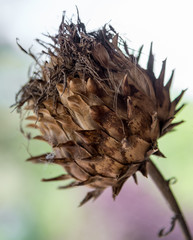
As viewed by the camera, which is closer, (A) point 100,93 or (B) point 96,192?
(A) point 100,93

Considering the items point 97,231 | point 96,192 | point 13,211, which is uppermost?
point 96,192

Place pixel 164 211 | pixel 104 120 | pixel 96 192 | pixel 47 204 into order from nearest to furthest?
1. pixel 104 120
2. pixel 96 192
3. pixel 164 211
4. pixel 47 204

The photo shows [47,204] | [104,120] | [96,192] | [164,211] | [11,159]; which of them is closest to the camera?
[104,120]

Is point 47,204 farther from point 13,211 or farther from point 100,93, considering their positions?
point 100,93

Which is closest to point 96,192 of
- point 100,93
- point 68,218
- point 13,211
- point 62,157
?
point 62,157

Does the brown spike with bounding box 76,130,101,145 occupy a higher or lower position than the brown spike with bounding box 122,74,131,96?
lower

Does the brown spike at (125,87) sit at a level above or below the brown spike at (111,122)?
above

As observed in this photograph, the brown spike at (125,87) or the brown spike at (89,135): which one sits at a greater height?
the brown spike at (125,87)

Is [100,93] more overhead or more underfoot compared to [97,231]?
more overhead
